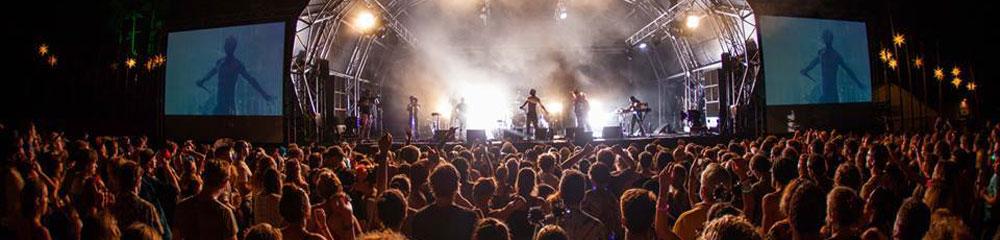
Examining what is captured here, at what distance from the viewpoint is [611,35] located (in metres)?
22.1

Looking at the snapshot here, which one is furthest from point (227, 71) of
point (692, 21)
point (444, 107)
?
point (692, 21)

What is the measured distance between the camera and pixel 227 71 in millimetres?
15625

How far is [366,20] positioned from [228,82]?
175 inches

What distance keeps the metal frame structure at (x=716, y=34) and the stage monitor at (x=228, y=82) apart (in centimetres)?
1176

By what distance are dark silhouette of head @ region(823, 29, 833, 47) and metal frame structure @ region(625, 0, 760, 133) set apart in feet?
7.29

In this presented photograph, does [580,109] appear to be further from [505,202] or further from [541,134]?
[505,202]

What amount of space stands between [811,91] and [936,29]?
681cm

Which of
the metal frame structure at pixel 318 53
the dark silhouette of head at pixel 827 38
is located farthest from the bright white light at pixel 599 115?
the metal frame structure at pixel 318 53

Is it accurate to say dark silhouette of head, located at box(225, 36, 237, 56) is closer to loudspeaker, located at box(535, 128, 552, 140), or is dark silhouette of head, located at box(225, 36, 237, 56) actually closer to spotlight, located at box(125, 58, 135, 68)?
spotlight, located at box(125, 58, 135, 68)

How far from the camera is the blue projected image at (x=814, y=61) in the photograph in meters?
15.3

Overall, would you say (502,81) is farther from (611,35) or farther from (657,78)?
(657,78)

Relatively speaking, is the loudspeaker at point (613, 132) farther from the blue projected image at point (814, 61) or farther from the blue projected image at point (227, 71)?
the blue projected image at point (227, 71)

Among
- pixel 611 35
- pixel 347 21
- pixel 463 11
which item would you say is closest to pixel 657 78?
pixel 611 35

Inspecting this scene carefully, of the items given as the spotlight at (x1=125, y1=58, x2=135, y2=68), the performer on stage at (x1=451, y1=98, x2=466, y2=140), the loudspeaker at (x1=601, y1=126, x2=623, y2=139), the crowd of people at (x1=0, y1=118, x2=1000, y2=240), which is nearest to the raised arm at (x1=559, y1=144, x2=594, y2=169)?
the crowd of people at (x1=0, y1=118, x2=1000, y2=240)
